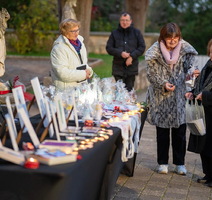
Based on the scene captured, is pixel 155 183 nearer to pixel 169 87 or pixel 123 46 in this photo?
pixel 169 87

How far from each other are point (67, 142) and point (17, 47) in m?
17.2

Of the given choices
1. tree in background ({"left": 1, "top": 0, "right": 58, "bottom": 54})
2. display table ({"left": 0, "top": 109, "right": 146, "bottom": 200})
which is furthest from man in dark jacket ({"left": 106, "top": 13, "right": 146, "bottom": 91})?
tree in background ({"left": 1, "top": 0, "right": 58, "bottom": 54})

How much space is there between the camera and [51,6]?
72.1ft

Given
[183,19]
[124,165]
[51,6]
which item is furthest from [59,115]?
[183,19]

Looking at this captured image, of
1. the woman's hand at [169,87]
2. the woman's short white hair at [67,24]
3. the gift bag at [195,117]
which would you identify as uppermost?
the woman's short white hair at [67,24]

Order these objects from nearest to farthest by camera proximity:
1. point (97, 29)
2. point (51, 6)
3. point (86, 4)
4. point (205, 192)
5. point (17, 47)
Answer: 1. point (205, 192)
2. point (86, 4)
3. point (17, 47)
4. point (51, 6)
5. point (97, 29)

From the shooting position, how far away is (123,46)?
991cm

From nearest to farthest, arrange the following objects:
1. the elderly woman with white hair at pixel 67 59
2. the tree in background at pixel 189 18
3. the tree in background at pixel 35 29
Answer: the elderly woman with white hair at pixel 67 59
the tree in background at pixel 35 29
the tree in background at pixel 189 18

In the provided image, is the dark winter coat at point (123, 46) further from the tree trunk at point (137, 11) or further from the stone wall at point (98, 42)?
the stone wall at point (98, 42)

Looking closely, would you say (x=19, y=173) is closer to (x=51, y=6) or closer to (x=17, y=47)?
(x=17, y=47)

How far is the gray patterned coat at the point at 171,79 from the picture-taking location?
6.06 meters

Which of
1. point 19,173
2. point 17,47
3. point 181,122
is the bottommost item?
point 17,47

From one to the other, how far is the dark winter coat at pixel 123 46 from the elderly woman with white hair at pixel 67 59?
3.63 metres

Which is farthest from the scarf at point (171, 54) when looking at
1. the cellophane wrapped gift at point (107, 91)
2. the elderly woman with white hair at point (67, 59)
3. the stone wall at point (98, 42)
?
the stone wall at point (98, 42)
